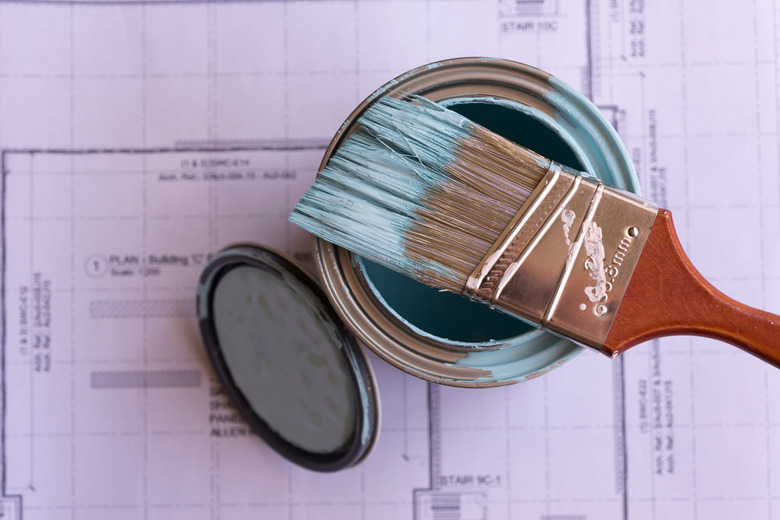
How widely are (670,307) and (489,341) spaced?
6.6 inches

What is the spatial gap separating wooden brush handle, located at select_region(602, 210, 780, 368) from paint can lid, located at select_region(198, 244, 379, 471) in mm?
289

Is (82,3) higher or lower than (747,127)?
higher

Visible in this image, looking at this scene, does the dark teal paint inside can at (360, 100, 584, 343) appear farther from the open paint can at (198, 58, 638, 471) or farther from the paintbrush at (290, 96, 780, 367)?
the paintbrush at (290, 96, 780, 367)

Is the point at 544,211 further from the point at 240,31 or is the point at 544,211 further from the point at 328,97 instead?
the point at 240,31

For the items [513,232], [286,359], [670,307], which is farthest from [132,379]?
[670,307]

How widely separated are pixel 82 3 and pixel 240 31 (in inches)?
9.1

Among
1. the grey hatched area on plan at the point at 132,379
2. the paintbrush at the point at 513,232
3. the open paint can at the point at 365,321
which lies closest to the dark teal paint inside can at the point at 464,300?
the open paint can at the point at 365,321

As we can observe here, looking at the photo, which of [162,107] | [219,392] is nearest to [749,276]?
[219,392]

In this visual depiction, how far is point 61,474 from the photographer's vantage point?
85cm

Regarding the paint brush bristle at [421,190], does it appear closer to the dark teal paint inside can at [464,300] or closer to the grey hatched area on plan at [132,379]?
the dark teal paint inside can at [464,300]

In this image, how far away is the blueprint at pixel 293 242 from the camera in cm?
83

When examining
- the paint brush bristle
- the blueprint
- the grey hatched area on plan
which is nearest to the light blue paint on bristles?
the paint brush bristle

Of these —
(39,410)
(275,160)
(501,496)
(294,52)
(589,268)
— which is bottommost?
(501,496)

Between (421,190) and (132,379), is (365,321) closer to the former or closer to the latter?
(421,190)
